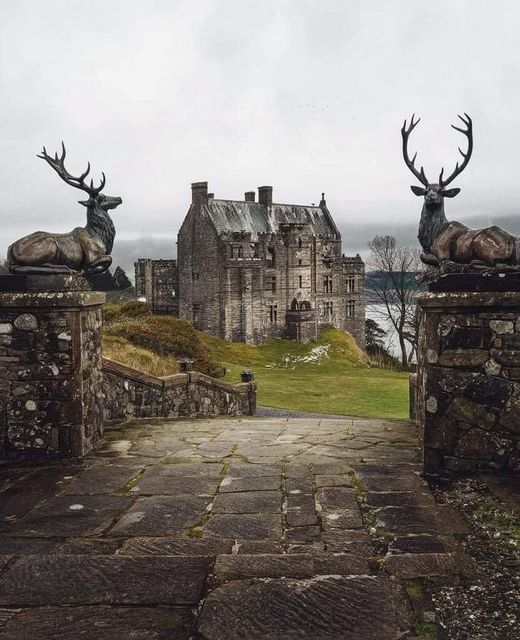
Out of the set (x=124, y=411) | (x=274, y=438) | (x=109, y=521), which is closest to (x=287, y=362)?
(x=124, y=411)

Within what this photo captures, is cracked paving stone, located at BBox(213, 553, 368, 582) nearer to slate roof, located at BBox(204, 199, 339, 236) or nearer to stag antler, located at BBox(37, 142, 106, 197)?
stag antler, located at BBox(37, 142, 106, 197)

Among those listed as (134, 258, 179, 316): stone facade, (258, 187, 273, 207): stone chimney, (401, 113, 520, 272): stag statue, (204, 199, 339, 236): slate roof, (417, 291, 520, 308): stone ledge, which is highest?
(258, 187, 273, 207): stone chimney

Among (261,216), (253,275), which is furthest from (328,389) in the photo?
(261,216)

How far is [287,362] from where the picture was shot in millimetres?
50938

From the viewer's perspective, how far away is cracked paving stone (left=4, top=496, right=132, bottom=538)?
4707 millimetres

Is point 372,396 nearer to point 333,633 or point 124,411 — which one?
point 124,411

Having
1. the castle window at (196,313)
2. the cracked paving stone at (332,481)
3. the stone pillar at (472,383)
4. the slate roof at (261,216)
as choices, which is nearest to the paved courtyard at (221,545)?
the cracked paving stone at (332,481)

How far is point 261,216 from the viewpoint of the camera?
69000mm

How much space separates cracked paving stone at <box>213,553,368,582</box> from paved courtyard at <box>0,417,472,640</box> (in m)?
0.01

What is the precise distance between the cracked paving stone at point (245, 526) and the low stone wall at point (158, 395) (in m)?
7.02

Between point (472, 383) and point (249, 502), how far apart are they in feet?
7.82

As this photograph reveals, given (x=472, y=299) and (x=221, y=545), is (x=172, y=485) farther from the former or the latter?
(x=472, y=299)

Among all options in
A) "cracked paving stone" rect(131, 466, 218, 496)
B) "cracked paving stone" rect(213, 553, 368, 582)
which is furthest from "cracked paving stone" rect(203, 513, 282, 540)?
"cracked paving stone" rect(131, 466, 218, 496)

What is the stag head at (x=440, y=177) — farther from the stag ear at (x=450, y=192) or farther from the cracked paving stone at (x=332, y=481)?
the cracked paving stone at (x=332, y=481)
